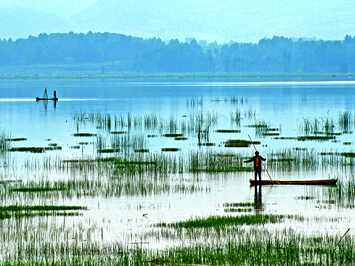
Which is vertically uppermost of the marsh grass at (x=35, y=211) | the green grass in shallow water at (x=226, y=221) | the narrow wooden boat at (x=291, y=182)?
the narrow wooden boat at (x=291, y=182)

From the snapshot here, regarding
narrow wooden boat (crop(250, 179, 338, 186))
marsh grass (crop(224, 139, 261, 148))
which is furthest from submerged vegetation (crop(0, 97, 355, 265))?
narrow wooden boat (crop(250, 179, 338, 186))

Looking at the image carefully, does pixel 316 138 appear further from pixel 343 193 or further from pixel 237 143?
pixel 343 193

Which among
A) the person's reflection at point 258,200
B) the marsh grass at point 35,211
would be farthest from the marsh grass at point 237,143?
the marsh grass at point 35,211

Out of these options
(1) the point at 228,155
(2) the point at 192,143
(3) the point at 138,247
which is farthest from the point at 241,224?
(2) the point at 192,143

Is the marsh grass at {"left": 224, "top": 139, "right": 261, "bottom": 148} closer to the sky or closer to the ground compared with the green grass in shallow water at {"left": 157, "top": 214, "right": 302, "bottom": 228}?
closer to the sky

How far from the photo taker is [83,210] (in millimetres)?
23875

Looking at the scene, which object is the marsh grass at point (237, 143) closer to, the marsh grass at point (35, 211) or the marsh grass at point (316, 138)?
the marsh grass at point (316, 138)

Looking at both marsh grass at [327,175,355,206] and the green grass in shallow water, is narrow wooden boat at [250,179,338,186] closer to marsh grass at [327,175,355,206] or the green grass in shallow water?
marsh grass at [327,175,355,206]

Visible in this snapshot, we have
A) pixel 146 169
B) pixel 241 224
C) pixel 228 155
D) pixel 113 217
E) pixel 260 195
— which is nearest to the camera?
pixel 241 224

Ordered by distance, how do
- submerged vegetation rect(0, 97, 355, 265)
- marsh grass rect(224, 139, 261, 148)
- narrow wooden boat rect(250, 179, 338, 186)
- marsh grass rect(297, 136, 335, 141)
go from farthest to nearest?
marsh grass rect(297, 136, 335, 141) < marsh grass rect(224, 139, 261, 148) < narrow wooden boat rect(250, 179, 338, 186) < submerged vegetation rect(0, 97, 355, 265)

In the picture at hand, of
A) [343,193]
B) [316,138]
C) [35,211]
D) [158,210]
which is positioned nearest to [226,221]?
[158,210]

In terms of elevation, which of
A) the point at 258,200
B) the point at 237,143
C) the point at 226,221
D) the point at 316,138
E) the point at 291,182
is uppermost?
the point at 316,138

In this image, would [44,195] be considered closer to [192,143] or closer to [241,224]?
[241,224]

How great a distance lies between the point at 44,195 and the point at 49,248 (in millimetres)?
8678
